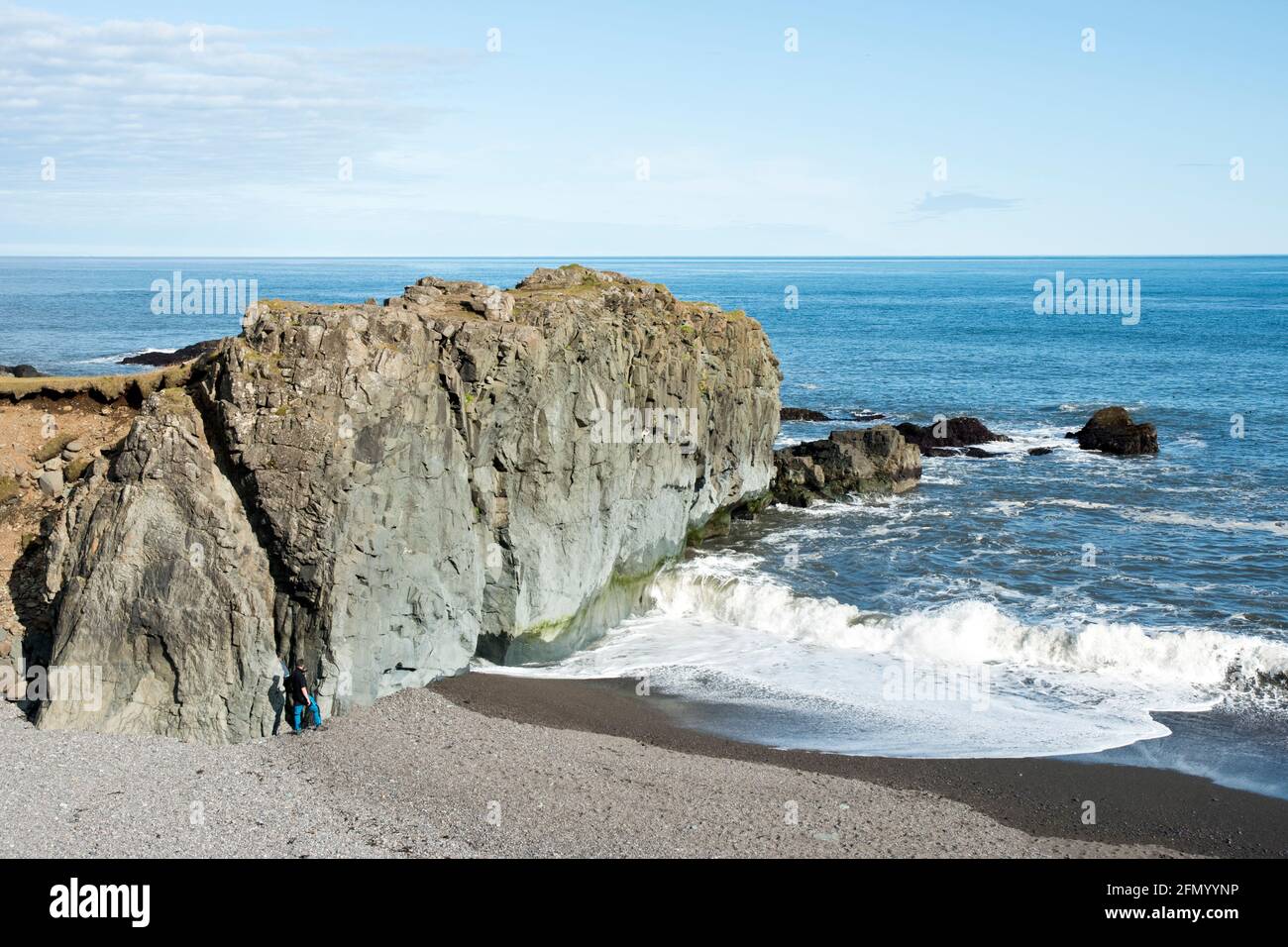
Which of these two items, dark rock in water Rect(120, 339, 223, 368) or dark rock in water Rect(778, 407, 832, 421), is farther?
dark rock in water Rect(120, 339, 223, 368)

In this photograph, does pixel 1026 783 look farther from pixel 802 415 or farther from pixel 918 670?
pixel 802 415

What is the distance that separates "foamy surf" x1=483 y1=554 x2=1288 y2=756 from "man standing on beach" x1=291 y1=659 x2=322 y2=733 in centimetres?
558

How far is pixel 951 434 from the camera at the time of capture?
52094 mm

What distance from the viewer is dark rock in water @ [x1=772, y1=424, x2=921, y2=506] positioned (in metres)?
41.8

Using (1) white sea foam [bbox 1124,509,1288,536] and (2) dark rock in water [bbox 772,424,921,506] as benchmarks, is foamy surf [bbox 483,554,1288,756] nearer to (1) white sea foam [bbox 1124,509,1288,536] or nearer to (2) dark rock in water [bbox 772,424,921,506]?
(2) dark rock in water [bbox 772,424,921,506]

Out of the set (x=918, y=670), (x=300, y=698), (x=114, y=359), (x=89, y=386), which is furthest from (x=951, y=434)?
(x=114, y=359)

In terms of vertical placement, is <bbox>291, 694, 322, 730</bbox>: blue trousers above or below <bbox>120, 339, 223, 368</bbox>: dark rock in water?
below

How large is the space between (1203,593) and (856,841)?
1799 cm

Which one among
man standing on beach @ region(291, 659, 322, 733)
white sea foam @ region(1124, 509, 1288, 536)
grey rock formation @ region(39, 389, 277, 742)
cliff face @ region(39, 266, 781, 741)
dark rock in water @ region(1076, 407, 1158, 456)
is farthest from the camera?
dark rock in water @ region(1076, 407, 1158, 456)

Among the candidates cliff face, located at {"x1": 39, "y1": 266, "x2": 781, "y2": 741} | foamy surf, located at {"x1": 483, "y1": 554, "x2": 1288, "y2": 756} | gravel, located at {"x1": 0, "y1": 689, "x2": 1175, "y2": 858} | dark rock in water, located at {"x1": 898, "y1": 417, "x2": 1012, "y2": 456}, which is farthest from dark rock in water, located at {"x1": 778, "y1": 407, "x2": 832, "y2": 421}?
gravel, located at {"x1": 0, "y1": 689, "x2": 1175, "y2": 858}

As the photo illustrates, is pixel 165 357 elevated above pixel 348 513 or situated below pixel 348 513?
above

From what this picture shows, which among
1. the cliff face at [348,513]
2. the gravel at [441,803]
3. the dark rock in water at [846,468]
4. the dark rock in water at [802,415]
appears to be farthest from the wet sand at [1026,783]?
the dark rock in water at [802,415]

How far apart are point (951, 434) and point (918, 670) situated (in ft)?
92.6

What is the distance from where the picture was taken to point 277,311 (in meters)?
21.8
